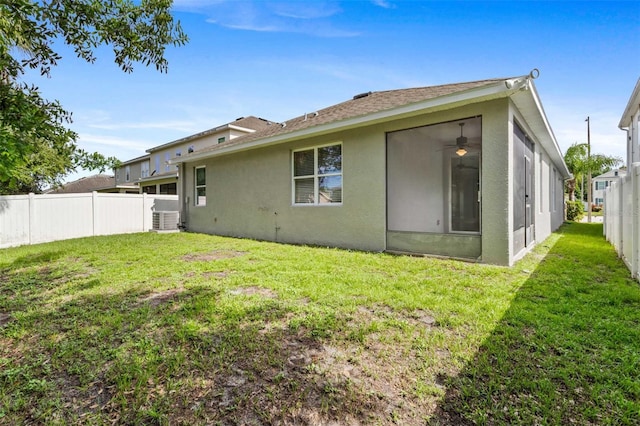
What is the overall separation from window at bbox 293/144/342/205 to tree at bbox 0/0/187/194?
14.2 feet

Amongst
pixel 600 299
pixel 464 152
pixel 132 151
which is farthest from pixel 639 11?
pixel 132 151

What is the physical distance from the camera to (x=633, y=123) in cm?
1158

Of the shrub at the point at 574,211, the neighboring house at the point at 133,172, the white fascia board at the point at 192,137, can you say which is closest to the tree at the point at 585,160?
the shrub at the point at 574,211

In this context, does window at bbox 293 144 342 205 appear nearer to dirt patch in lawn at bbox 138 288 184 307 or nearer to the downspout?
dirt patch in lawn at bbox 138 288 184 307

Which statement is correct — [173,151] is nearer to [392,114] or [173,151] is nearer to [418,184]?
[418,184]

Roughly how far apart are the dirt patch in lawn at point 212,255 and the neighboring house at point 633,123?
12.2 metres

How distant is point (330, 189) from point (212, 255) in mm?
3217

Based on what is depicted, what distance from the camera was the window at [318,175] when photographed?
307 inches

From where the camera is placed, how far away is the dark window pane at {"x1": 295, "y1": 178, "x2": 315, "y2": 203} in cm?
832

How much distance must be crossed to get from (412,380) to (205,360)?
4.93 ft

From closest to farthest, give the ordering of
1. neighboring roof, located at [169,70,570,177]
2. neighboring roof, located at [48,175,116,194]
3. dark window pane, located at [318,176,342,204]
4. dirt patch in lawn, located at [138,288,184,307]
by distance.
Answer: dirt patch in lawn, located at [138,288,184,307]
neighboring roof, located at [169,70,570,177]
dark window pane, located at [318,176,342,204]
neighboring roof, located at [48,175,116,194]

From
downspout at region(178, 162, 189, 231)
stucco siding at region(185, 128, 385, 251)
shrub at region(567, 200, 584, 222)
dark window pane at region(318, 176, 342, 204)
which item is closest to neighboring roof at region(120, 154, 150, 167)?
downspout at region(178, 162, 189, 231)

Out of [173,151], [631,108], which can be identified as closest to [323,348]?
[631,108]

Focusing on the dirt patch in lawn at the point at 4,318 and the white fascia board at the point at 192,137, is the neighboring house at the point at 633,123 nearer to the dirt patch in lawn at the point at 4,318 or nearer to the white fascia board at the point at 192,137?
the dirt patch in lawn at the point at 4,318
